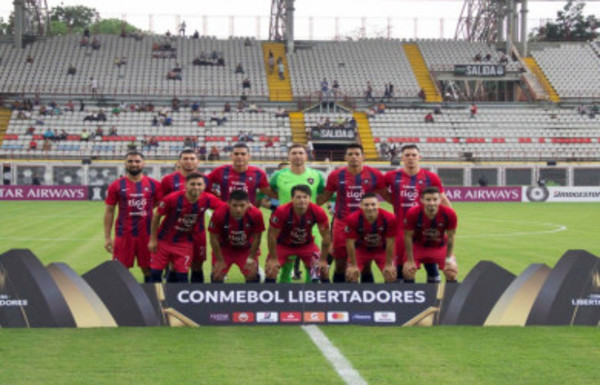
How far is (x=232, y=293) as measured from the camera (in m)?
8.52

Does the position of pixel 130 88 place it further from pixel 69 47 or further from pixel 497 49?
pixel 497 49

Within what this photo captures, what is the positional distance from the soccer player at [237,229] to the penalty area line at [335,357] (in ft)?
4.42

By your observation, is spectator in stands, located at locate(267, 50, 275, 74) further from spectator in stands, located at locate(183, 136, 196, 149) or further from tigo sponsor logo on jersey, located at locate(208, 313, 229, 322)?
tigo sponsor logo on jersey, located at locate(208, 313, 229, 322)

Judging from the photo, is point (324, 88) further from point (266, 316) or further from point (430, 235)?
point (266, 316)

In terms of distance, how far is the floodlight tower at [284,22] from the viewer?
2096 inches

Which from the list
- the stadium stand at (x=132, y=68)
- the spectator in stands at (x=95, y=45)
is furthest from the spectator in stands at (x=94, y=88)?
the spectator in stands at (x=95, y=45)

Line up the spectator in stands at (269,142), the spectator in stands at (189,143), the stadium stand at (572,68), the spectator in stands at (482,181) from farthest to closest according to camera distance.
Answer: the stadium stand at (572,68) → the spectator in stands at (269,142) → the spectator in stands at (189,143) → the spectator in stands at (482,181)

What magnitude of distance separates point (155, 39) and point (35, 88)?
9.81 meters

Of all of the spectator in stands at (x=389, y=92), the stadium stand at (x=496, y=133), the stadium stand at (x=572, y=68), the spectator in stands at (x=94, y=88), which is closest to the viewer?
the stadium stand at (x=496, y=133)

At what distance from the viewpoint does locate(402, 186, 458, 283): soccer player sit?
940 centimetres

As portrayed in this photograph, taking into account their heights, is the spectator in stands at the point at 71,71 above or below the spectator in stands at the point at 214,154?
above

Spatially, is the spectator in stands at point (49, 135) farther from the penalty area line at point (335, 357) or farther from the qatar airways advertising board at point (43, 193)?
the penalty area line at point (335, 357)

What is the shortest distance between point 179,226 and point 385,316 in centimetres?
270

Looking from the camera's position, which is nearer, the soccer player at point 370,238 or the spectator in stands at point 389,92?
the soccer player at point 370,238
